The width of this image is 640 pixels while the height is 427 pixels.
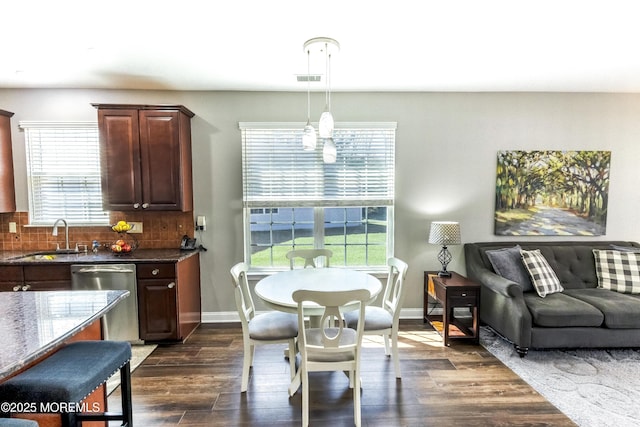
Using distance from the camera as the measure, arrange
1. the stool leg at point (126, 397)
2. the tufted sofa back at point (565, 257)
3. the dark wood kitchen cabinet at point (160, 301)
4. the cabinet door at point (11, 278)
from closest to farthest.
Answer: the stool leg at point (126, 397)
the cabinet door at point (11, 278)
the dark wood kitchen cabinet at point (160, 301)
the tufted sofa back at point (565, 257)

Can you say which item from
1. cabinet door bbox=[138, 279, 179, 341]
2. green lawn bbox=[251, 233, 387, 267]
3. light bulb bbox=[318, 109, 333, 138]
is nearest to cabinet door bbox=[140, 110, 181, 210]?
cabinet door bbox=[138, 279, 179, 341]

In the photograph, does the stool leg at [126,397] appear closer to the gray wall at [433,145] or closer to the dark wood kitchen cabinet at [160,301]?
the dark wood kitchen cabinet at [160,301]

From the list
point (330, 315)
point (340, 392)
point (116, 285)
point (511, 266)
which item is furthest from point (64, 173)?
point (511, 266)

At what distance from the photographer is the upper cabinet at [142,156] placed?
3.20m

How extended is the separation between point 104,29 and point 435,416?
11.7 feet

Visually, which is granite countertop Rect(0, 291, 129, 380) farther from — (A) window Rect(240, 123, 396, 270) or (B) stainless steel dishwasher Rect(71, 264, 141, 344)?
(A) window Rect(240, 123, 396, 270)

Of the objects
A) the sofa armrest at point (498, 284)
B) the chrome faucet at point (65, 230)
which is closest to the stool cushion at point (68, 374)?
the chrome faucet at point (65, 230)

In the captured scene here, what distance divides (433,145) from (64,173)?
168 inches

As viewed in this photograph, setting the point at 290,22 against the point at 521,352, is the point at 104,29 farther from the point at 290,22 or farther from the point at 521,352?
the point at 521,352

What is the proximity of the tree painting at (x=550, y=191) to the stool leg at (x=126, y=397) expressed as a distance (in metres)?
3.83

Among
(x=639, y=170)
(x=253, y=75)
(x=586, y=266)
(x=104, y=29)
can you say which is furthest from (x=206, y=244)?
(x=639, y=170)

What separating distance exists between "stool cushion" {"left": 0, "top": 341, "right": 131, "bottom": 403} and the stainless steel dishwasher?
5.42 ft

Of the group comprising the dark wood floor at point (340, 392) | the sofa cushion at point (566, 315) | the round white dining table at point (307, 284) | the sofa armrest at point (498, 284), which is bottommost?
the dark wood floor at point (340, 392)

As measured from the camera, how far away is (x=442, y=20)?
7.04 feet
